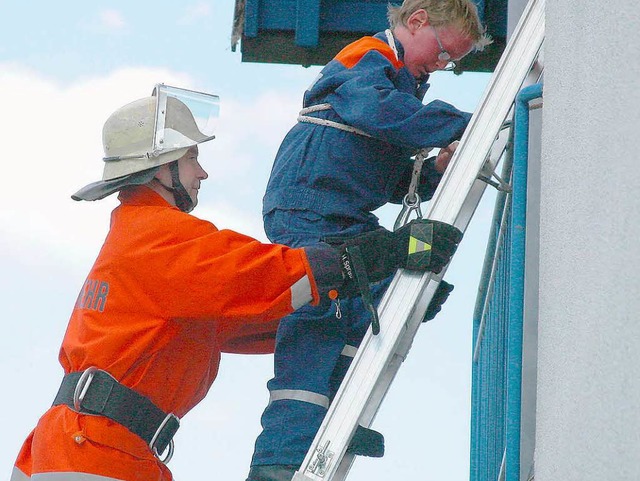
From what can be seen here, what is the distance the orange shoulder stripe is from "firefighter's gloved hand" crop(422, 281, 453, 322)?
0.89 m

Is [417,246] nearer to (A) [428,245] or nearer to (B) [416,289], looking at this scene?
(A) [428,245]

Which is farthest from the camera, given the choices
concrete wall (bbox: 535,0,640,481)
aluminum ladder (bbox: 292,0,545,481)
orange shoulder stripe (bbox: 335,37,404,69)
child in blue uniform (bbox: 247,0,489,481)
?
orange shoulder stripe (bbox: 335,37,404,69)

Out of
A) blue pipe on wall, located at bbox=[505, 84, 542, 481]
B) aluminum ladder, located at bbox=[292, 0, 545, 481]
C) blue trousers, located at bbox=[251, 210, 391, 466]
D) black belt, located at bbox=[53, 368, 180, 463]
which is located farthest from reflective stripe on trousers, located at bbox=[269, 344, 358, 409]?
blue pipe on wall, located at bbox=[505, 84, 542, 481]

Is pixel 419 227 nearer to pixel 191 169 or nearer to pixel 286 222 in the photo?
pixel 286 222

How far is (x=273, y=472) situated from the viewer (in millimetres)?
3797

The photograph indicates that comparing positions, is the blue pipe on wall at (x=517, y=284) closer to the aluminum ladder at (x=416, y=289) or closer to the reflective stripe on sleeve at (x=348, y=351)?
the aluminum ladder at (x=416, y=289)

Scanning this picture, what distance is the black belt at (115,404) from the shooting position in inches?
151

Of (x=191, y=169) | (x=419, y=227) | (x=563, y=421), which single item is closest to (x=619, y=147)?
(x=563, y=421)

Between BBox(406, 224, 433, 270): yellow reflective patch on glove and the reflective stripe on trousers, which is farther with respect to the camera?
the reflective stripe on trousers

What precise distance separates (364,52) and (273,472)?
5.28ft

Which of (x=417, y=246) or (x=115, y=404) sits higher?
(x=417, y=246)

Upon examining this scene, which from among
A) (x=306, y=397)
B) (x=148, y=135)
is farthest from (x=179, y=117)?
(x=306, y=397)

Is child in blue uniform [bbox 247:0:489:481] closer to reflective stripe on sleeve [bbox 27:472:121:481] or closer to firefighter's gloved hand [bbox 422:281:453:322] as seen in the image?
firefighter's gloved hand [bbox 422:281:453:322]

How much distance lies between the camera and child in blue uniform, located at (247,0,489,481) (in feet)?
12.7
